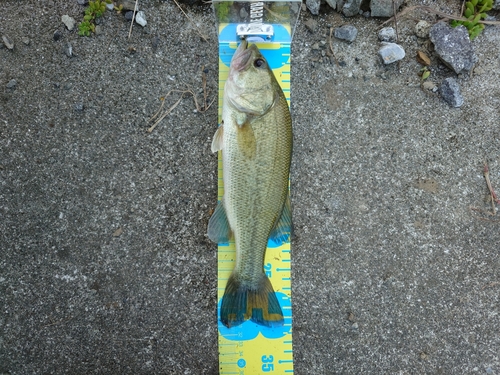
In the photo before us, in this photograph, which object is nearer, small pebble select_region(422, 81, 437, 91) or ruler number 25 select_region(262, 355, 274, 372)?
ruler number 25 select_region(262, 355, 274, 372)

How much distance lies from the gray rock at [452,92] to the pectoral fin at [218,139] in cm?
185

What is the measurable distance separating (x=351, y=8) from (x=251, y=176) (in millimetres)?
1628

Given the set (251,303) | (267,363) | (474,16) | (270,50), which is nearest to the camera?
(251,303)

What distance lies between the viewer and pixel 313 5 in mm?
2857

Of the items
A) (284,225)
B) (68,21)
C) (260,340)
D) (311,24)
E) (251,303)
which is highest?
(68,21)

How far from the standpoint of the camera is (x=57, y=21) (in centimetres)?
279

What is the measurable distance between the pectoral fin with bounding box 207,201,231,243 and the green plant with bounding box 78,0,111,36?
5.58 feet

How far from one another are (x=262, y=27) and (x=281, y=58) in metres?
0.27

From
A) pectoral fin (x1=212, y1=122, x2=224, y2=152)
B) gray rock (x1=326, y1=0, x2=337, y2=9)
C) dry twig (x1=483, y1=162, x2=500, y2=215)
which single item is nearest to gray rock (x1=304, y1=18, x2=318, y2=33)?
gray rock (x1=326, y1=0, x2=337, y2=9)

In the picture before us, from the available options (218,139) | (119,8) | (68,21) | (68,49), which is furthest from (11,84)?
(218,139)

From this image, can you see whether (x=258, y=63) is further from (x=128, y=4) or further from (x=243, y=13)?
(x=128, y=4)

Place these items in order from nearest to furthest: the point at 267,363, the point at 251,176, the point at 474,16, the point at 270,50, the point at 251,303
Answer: the point at 251,176 < the point at 251,303 < the point at 267,363 < the point at 270,50 < the point at 474,16

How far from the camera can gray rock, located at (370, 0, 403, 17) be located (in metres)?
2.89

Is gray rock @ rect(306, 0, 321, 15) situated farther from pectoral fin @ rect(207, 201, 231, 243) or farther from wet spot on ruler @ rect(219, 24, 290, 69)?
pectoral fin @ rect(207, 201, 231, 243)
